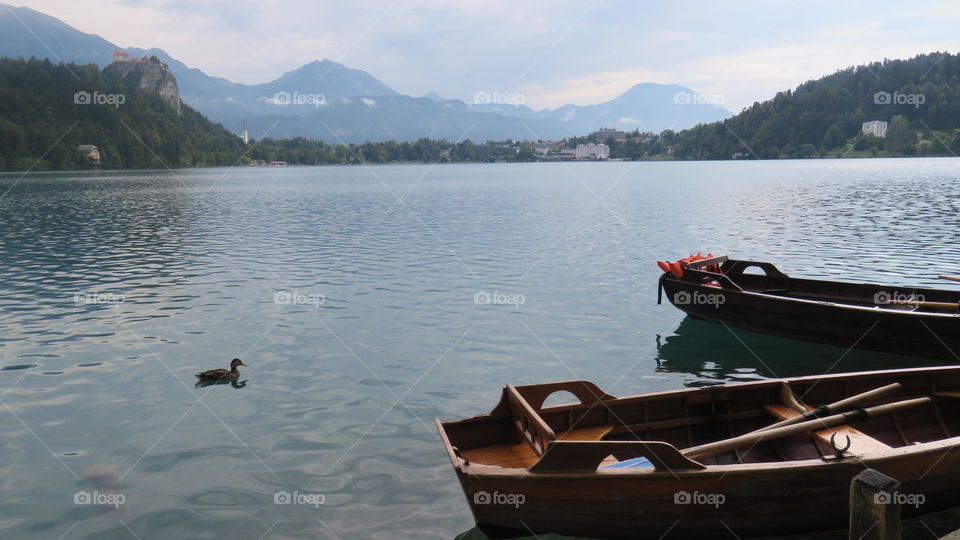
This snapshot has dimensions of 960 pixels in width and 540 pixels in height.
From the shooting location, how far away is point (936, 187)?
261 feet

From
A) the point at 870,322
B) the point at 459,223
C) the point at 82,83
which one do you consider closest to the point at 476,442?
the point at 870,322

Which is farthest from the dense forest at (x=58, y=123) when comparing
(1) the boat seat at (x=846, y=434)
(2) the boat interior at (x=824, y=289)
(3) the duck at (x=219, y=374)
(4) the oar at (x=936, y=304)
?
(1) the boat seat at (x=846, y=434)

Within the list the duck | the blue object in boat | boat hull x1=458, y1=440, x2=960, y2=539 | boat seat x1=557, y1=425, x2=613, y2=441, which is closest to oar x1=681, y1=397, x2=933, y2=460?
the blue object in boat

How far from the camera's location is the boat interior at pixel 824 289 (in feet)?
58.7

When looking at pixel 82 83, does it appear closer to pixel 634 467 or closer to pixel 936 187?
pixel 936 187

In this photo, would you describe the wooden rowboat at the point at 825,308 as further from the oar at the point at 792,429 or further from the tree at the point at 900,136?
the tree at the point at 900,136

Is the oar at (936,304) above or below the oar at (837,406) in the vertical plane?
above

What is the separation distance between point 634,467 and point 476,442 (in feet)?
8.52

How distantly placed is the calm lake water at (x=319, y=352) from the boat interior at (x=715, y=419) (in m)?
1.34

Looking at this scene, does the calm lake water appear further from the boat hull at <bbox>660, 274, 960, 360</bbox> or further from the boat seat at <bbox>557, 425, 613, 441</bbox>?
the boat seat at <bbox>557, 425, 613, 441</bbox>

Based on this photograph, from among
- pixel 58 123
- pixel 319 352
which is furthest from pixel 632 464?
pixel 58 123

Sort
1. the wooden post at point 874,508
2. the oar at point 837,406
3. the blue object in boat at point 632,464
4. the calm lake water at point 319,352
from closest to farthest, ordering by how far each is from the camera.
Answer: the wooden post at point 874,508, the blue object in boat at point 632,464, the oar at point 837,406, the calm lake water at point 319,352

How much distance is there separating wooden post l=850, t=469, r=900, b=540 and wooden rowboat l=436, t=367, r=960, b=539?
1.53m

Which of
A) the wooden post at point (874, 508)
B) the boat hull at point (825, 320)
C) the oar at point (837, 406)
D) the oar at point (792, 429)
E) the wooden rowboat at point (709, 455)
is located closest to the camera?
the wooden post at point (874, 508)
